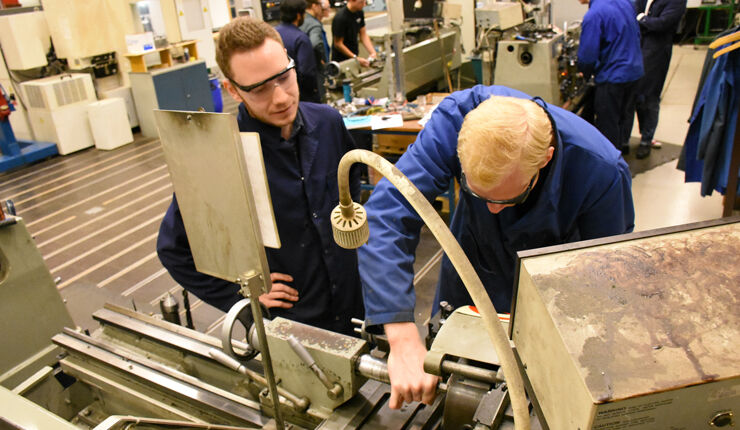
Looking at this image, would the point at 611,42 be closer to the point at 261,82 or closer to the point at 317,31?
the point at 317,31

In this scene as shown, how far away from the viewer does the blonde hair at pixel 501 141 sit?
89 centimetres

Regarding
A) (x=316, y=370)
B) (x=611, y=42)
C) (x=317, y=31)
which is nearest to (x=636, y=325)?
(x=316, y=370)

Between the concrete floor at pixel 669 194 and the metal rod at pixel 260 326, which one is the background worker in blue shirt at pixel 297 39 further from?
the metal rod at pixel 260 326

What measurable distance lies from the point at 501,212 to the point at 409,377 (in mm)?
466

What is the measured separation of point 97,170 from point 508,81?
136 inches

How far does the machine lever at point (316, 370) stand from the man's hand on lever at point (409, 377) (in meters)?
0.10

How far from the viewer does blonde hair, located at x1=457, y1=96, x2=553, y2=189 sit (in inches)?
35.1

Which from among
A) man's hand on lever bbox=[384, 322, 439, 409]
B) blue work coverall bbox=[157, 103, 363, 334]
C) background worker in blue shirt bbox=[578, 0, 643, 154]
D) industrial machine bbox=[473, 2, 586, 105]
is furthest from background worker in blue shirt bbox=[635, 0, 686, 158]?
man's hand on lever bbox=[384, 322, 439, 409]

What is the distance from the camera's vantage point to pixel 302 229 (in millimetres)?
1364

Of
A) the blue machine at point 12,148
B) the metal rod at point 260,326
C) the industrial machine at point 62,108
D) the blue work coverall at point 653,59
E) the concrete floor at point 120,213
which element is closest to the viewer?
the metal rod at point 260,326

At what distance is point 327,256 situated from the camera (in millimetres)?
1382

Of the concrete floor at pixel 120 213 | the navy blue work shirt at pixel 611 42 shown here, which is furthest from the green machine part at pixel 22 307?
the navy blue work shirt at pixel 611 42

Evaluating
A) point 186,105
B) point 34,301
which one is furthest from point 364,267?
point 186,105

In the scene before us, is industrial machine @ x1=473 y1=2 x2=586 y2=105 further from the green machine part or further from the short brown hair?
the green machine part
